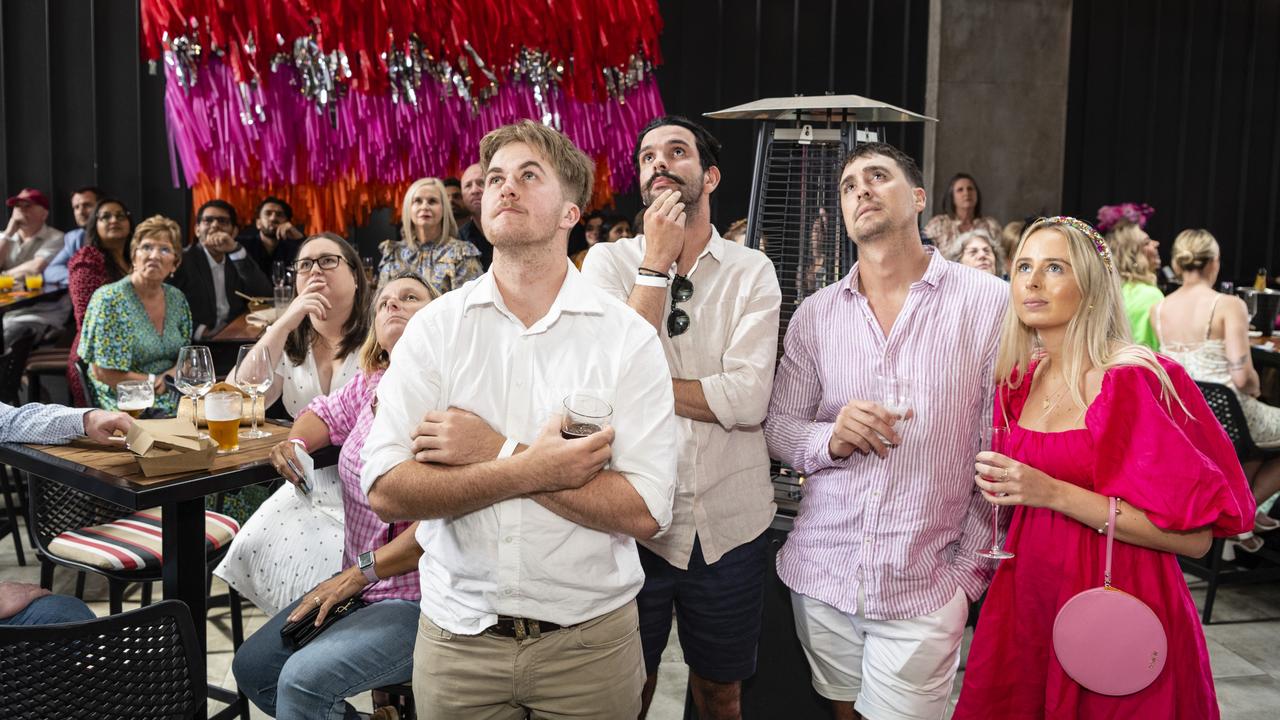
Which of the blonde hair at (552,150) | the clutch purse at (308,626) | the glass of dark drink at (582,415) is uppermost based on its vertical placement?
the blonde hair at (552,150)

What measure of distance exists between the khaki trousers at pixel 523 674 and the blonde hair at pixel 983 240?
3.56m

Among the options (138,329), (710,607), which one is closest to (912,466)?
(710,607)

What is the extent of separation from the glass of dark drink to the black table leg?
1.19 m

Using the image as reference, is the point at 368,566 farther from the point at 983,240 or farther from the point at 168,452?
the point at 983,240

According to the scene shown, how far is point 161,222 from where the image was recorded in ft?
14.2

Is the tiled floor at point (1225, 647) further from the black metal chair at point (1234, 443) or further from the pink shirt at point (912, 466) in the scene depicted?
the pink shirt at point (912, 466)

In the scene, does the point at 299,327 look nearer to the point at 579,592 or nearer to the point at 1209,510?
the point at 579,592

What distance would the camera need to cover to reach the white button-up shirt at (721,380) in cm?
212

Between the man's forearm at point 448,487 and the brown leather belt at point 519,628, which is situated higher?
the man's forearm at point 448,487

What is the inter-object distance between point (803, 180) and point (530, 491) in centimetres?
139

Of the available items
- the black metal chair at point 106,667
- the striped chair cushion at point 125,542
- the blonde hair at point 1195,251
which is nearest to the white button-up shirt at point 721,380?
the black metal chair at point 106,667

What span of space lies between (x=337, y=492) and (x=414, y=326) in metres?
1.12

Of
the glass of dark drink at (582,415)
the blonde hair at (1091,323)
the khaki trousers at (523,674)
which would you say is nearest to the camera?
the glass of dark drink at (582,415)

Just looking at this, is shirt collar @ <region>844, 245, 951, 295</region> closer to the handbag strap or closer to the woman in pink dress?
the woman in pink dress
